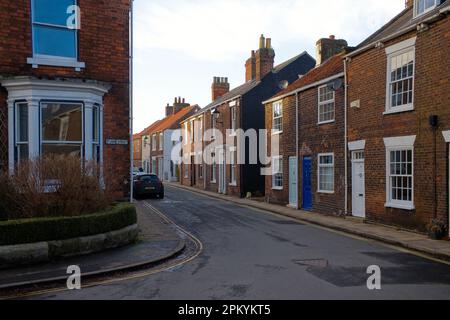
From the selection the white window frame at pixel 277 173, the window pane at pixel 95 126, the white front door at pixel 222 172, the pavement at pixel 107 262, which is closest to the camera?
the pavement at pixel 107 262

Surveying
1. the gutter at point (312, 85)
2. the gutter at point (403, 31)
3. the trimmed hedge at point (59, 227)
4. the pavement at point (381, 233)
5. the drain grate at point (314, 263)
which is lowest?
the pavement at point (381, 233)

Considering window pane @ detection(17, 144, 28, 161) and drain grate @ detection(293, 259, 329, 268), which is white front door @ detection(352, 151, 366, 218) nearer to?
drain grate @ detection(293, 259, 329, 268)

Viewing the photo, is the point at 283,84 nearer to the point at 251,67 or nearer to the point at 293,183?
the point at 251,67

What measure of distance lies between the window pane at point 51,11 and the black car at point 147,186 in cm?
1682

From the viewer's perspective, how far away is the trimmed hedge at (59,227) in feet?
30.5

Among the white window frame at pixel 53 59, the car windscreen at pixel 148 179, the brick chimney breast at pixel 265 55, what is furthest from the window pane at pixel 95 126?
the brick chimney breast at pixel 265 55

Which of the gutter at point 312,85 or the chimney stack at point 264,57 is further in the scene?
the chimney stack at point 264,57

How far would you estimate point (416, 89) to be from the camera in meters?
14.2

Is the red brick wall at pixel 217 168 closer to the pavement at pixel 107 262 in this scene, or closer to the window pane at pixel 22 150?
the pavement at pixel 107 262

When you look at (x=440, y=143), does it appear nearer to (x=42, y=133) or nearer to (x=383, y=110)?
(x=383, y=110)

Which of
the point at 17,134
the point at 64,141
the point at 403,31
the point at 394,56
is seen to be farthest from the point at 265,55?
the point at 17,134

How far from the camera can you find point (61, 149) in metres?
13.1

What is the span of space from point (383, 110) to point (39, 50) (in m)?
10.7
